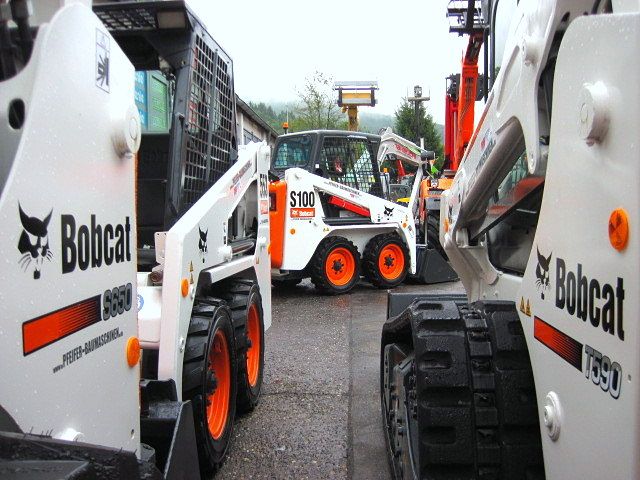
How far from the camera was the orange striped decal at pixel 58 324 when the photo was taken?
4.81 ft

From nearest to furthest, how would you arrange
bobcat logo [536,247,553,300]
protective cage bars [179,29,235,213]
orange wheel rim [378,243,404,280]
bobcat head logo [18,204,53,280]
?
1. bobcat head logo [18,204,53,280]
2. bobcat logo [536,247,553,300]
3. protective cage bars [179,29,235,213]
4. orange wheel rim [378,243,404,280]

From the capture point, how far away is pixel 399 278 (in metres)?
10.2

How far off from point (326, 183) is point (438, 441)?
7252mm

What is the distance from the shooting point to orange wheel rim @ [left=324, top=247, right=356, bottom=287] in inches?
370

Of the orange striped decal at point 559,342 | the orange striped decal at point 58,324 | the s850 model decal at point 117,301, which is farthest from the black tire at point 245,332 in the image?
the orange striped decal at point 559,342

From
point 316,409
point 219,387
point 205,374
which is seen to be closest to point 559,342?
point 205,374

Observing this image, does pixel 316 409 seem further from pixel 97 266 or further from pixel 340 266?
pixel 340 266

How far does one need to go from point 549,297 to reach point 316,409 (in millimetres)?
2996

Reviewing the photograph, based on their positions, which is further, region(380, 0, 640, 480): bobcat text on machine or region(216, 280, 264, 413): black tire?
region(216, 280, 264, 413): black tire

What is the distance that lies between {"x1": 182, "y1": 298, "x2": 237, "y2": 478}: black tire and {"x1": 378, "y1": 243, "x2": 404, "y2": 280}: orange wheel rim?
21.5ft

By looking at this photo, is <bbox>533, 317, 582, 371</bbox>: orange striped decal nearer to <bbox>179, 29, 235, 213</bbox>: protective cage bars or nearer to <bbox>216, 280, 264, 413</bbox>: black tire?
<bbox>179, 29, 235, 213</bbox>: protective cage bars

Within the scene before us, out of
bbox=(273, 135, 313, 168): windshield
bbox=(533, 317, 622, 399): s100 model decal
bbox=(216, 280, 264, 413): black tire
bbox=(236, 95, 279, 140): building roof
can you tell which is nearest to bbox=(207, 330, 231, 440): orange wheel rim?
bbox=(216, 280, 264, 413): black tire

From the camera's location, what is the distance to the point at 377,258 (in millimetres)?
9867

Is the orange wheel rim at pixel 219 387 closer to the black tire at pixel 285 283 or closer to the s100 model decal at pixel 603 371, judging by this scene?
the s100 model decal at pixel 603 371
